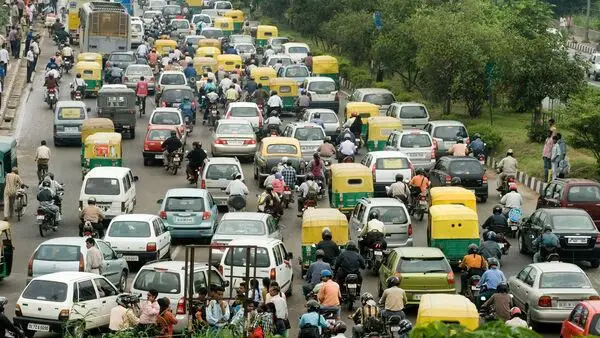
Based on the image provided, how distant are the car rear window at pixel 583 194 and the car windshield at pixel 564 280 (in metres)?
8.46

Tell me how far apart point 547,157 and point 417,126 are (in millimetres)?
8352

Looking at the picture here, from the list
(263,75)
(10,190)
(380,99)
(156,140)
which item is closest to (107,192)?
(10,190)

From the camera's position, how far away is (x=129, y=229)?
1273 inches

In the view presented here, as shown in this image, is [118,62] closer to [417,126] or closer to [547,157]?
[417,126]

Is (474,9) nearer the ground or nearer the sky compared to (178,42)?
nearer the sky

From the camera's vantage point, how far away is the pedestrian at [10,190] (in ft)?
124

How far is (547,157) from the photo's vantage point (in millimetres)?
42750

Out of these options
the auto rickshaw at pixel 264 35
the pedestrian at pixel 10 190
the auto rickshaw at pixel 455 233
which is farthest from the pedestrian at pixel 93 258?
the auto rickshaw at pixel 264 35

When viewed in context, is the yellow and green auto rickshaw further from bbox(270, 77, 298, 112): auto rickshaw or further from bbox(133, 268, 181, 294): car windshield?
bbox(133, 268, 181, 294): car windshield

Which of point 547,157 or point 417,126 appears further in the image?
point 417,126

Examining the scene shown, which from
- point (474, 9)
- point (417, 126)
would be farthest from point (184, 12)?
point (417, 126)

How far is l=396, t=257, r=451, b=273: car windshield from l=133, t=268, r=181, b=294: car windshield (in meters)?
4.49

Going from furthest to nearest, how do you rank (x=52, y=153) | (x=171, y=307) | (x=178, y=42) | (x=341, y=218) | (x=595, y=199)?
(x=178, y=42), (x=52, y=153), (x=595, y=199), (x=341, y=218), (x=171, y=307)

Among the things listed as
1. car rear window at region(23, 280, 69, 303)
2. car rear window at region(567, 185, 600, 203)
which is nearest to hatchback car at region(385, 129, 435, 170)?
car rear window at region(567, 185, 600, 203)
